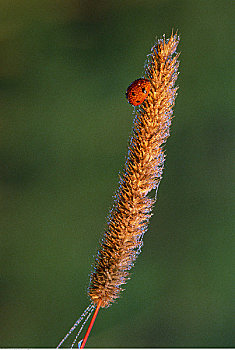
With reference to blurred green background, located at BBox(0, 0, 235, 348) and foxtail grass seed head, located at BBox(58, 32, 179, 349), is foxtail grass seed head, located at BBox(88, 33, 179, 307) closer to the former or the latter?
foxtail grass seed head, located at BBox(58, 32, 179, 349)

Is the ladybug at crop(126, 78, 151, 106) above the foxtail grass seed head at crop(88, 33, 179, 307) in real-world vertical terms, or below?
above

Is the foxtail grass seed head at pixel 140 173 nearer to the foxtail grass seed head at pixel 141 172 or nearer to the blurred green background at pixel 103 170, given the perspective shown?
the foxtail grass seed head at pixel 141 172

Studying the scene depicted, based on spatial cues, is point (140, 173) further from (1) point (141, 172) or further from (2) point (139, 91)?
(2) point (139, 91)

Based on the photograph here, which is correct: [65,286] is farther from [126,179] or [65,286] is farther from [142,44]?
[142,44]

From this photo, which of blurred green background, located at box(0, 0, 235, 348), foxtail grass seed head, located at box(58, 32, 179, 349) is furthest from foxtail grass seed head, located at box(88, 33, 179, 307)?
blurred green background, located at box(0, 0, 235, 348)

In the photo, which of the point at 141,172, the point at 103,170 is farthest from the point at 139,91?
the point at 103,170

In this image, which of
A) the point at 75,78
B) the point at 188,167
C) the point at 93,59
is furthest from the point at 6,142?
the point at 188,167
